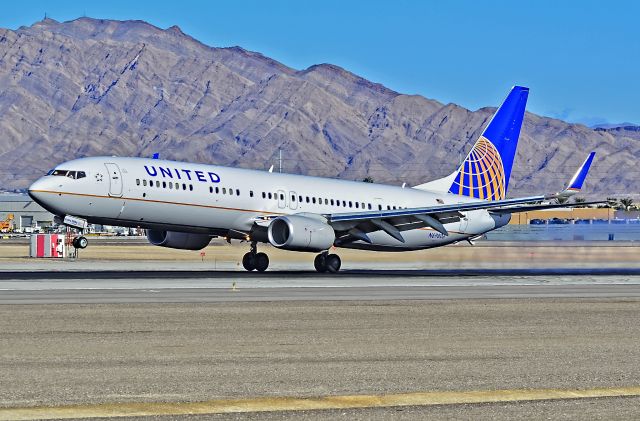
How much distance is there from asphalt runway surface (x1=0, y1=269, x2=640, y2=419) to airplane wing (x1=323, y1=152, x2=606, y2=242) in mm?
13610

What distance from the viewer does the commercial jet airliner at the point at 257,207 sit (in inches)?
1898

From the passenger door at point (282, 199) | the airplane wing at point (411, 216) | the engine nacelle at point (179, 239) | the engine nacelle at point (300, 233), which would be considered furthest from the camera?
the engine nacelle at point (179, 239)

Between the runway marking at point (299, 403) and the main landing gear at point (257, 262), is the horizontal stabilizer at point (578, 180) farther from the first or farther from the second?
the runway marking at point (299, 403)

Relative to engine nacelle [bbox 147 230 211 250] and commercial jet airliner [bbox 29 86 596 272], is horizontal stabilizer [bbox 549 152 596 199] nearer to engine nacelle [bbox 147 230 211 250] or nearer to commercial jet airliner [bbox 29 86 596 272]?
commercial jet airliner [bbox 29 86 596 272]

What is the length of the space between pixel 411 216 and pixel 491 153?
11701mm

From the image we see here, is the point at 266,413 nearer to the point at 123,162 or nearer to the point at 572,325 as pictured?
the point at 572,325

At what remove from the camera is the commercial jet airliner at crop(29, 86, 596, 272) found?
158 feet

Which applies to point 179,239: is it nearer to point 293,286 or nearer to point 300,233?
point 300,233

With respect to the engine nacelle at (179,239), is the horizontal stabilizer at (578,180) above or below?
above

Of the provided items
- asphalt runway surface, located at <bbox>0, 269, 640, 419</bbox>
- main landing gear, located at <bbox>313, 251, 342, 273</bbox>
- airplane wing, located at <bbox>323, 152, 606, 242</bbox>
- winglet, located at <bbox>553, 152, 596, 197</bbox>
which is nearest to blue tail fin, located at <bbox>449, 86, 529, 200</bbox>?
airplane wing, located at <bbox>323, 152, 606, 242</bbox>

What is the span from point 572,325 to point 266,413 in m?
13.6

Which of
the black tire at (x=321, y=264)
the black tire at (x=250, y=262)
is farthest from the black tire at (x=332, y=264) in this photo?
the black tire at (x=250, y=262)

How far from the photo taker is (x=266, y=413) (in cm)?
1488

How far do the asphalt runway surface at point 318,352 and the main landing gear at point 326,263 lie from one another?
14.6 metres
